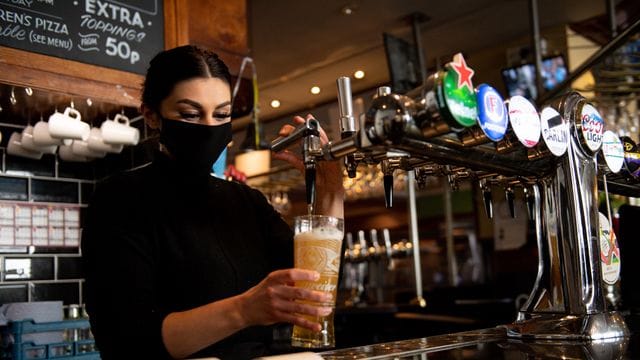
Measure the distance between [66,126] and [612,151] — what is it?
1.78 m

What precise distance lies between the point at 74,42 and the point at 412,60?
2.85 m

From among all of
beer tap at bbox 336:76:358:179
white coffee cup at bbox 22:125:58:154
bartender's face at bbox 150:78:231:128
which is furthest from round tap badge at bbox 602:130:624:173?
white coffee cup at bbox 22:125:58:154

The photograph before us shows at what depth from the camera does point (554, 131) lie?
128 cm

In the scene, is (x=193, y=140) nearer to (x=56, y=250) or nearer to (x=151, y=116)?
(x=151, y=116)

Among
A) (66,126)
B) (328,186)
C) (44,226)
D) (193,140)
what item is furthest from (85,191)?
(328,186)

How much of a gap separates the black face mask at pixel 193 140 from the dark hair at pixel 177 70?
0.06 m

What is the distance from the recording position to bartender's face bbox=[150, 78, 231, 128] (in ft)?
4.31

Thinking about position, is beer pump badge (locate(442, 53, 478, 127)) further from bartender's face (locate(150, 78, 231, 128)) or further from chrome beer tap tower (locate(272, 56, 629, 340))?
bartender's face (locate(150, 78, 231, 128))

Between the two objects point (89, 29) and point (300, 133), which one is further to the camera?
point (89, 29)

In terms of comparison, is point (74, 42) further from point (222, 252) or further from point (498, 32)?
point (498, 32)

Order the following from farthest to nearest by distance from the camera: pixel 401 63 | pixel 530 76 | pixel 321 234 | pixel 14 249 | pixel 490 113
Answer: pixel 530 76, pixel 401 63, pixel 14 249, pixel 490 113, pixel 321 234

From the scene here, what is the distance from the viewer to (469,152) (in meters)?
1.16

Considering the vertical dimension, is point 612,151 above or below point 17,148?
→ below

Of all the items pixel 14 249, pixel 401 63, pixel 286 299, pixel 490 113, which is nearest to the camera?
pixel 286 299
